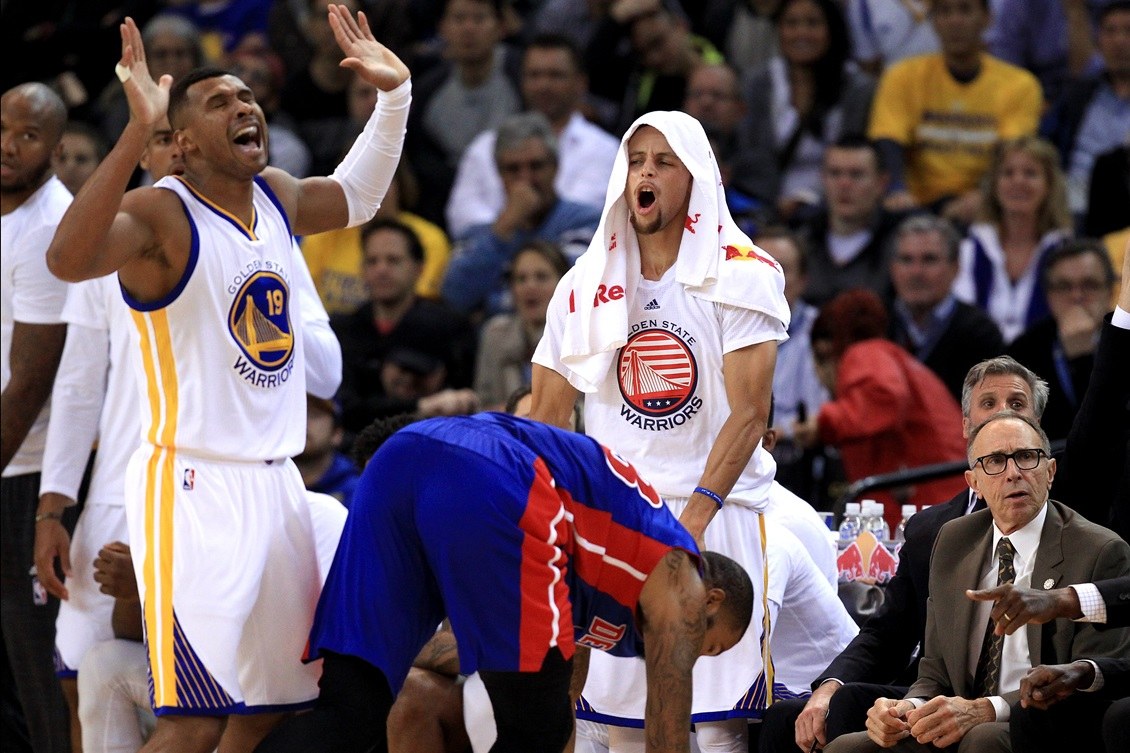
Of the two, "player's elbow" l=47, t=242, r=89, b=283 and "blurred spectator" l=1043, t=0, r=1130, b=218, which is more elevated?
"blurred spectator" l=1043, t=0, r=1130, b=218

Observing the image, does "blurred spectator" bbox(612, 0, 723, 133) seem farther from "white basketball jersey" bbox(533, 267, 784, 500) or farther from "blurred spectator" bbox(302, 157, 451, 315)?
"white basketball jersey" bbox(533, 267, 784, 500)

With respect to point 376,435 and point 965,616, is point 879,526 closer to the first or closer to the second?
point 965,616

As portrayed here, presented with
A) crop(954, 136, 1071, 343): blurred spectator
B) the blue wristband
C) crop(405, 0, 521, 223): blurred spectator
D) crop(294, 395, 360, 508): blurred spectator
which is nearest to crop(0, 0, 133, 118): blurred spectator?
crop(405, 0, 521, 223): blurred spectator

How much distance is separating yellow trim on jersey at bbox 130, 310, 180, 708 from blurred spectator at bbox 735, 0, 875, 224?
5.82 meters

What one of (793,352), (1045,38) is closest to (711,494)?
(793,352)

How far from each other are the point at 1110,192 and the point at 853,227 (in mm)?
1368

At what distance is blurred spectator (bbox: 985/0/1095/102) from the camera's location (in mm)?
10781

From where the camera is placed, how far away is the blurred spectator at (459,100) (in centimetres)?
1091

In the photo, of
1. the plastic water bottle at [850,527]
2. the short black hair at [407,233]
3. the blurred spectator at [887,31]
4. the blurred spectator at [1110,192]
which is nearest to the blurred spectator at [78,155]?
the short black hair at [407,233]

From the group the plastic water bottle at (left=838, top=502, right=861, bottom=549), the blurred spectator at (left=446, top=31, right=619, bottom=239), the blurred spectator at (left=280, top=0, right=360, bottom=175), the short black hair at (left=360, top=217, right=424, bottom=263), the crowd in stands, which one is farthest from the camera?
the blurred spectator at (left=280, top=0, right=360, bottom=175)

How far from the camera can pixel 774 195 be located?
1036 centimetres

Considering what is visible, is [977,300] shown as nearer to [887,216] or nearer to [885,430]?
[887,216]

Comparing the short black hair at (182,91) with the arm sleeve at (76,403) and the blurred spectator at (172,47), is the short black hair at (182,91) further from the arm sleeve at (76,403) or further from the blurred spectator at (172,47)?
the blurred spectator at (172,47)

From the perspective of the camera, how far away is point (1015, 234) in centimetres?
927
